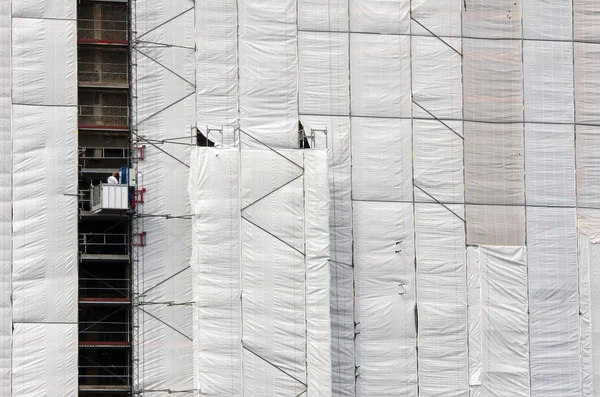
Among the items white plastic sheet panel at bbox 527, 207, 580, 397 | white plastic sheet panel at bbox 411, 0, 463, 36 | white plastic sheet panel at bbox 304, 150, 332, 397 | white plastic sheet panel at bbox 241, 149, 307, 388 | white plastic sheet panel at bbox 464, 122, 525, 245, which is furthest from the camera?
white plastic sheet panel at bbox 411, 0, 463, 36

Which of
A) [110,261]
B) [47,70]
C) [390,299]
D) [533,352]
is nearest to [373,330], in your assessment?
[390,299]

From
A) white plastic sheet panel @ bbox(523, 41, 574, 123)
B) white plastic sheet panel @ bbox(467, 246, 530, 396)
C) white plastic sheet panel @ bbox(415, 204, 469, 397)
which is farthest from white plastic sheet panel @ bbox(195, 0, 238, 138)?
white plastic sheet panel @ bbox(523, 41, 574, 123)

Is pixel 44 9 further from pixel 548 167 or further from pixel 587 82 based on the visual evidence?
pixel 587 82

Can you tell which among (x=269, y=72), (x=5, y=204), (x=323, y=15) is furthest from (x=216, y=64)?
(x=5, y=204)

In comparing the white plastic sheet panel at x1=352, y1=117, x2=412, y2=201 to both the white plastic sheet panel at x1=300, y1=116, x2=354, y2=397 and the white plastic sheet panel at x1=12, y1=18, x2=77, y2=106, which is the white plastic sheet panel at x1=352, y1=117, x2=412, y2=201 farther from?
the white plastic sheet panel at x1=12, y1=18, x2=77, y2=106

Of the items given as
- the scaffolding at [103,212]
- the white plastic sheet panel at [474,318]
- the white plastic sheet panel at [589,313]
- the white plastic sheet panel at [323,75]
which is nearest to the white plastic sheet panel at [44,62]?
the scaffolding at [103,212]

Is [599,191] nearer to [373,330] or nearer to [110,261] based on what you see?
[373,330]
